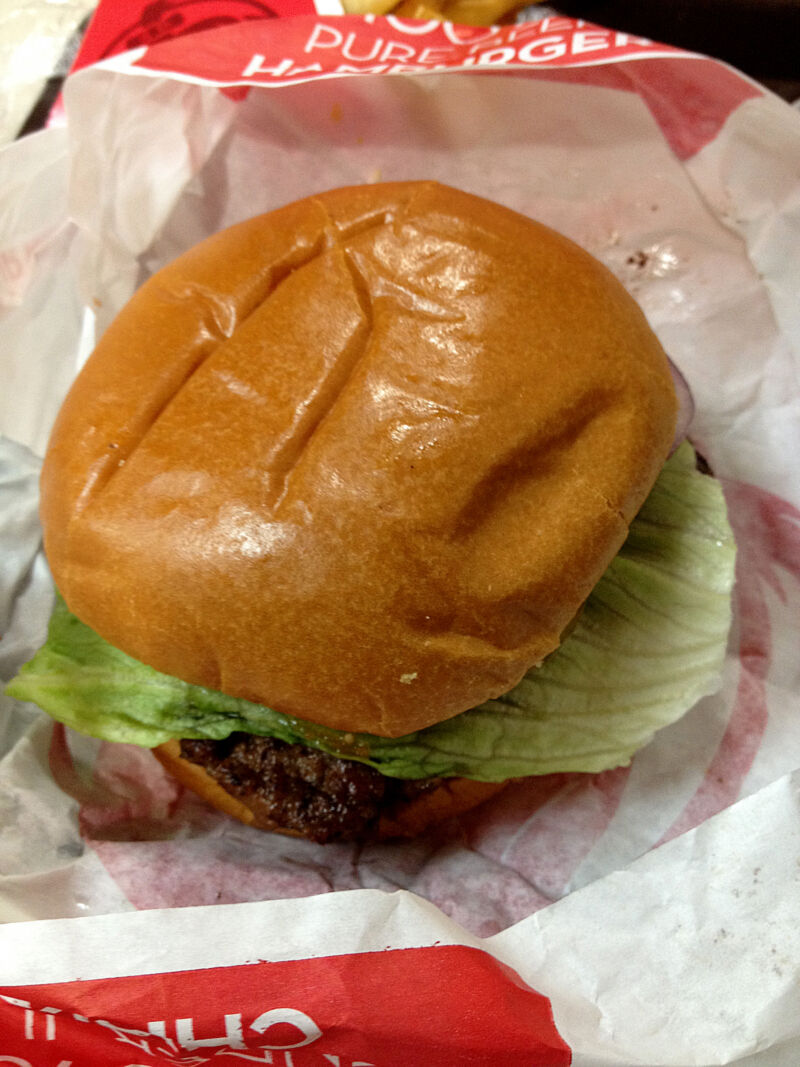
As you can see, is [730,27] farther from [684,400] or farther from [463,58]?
[684,400]

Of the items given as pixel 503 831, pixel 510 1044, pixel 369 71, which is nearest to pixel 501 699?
pixel 503 831

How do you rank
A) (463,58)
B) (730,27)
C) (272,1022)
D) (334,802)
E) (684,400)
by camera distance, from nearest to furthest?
(272,1022), (334,802), (463,58), (684,400), (730,27)

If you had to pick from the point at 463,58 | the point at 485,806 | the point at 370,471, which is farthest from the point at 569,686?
the point at 463,58

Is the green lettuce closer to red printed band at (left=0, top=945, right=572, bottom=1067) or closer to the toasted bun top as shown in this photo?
the toasted bun top

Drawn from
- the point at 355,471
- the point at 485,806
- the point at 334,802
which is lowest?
the point at 485,806

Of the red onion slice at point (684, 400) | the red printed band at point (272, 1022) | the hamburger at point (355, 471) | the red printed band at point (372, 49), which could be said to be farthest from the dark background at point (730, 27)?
the red printed band at point (272, 1022)

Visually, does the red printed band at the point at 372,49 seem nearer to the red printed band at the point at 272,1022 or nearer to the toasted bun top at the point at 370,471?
the toasted bun top at the point at 370,471

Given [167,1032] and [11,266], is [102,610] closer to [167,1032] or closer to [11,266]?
[167,1032]

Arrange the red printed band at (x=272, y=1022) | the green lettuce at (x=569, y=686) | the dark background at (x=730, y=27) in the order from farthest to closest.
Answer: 1. the dark background at (x=730, y=27)
2. the green lettuce at (x=569, y=686)
3. the red printed band at (x=272, y=1022)
